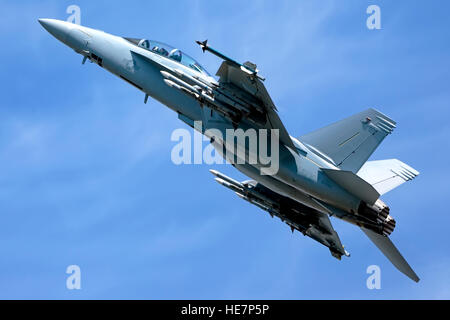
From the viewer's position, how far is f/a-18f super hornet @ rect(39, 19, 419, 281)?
19047mm

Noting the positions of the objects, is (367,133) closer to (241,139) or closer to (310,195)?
(310,195)

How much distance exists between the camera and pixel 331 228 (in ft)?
77.6

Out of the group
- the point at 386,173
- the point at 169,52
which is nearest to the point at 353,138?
the point at 386,173

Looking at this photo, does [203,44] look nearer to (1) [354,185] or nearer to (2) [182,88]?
(2) [182,88]

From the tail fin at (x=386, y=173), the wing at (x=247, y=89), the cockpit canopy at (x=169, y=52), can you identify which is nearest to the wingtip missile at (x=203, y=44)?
the wing at (x=247, y=89)

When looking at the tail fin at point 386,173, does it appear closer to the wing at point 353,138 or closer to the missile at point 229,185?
the wing at point 353,138

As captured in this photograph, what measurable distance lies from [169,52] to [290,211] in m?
7.03

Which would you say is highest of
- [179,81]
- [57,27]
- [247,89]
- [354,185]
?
[57,27]

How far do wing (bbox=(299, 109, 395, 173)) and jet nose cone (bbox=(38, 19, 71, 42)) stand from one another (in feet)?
28.6

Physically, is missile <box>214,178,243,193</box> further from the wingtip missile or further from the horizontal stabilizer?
the wingtip missile

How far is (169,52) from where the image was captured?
20.9 metres

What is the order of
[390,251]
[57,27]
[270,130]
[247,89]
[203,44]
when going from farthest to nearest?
1. [57,27]
2. [390,251]
3. [270,130]
4. [247,89]
5. [203,44]

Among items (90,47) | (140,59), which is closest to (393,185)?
(140,59)

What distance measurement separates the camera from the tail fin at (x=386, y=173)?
21531 millimetres
